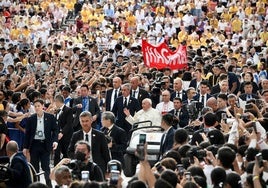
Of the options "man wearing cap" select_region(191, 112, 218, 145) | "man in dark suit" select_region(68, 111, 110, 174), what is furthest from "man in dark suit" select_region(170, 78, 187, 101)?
"man in dark suit" select_region(68, 111, 110, 174)

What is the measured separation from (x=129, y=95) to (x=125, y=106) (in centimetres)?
34

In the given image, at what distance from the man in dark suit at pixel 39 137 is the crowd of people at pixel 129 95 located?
19 mm

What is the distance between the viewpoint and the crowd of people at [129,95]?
13875 mm

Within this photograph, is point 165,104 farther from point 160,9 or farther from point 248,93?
point 160,9

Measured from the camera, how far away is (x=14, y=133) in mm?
21500

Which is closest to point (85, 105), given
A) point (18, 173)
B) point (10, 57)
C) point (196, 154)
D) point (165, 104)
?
point (165, 104)

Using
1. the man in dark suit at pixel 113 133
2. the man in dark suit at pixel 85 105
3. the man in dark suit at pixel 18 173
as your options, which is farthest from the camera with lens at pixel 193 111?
the man in dark suit at pixel 18 173

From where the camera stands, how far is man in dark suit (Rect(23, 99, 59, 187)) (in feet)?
64.8

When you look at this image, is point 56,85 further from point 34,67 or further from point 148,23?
point 148,23

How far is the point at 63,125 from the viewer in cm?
2148

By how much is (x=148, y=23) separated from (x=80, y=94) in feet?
77.5

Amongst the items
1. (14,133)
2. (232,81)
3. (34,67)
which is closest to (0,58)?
(34,67)

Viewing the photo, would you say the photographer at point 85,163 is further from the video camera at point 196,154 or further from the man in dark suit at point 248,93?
the man in dark suit at point 248,93

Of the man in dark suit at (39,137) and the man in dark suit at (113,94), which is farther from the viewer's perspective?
the man in dark suit at (113,94)
